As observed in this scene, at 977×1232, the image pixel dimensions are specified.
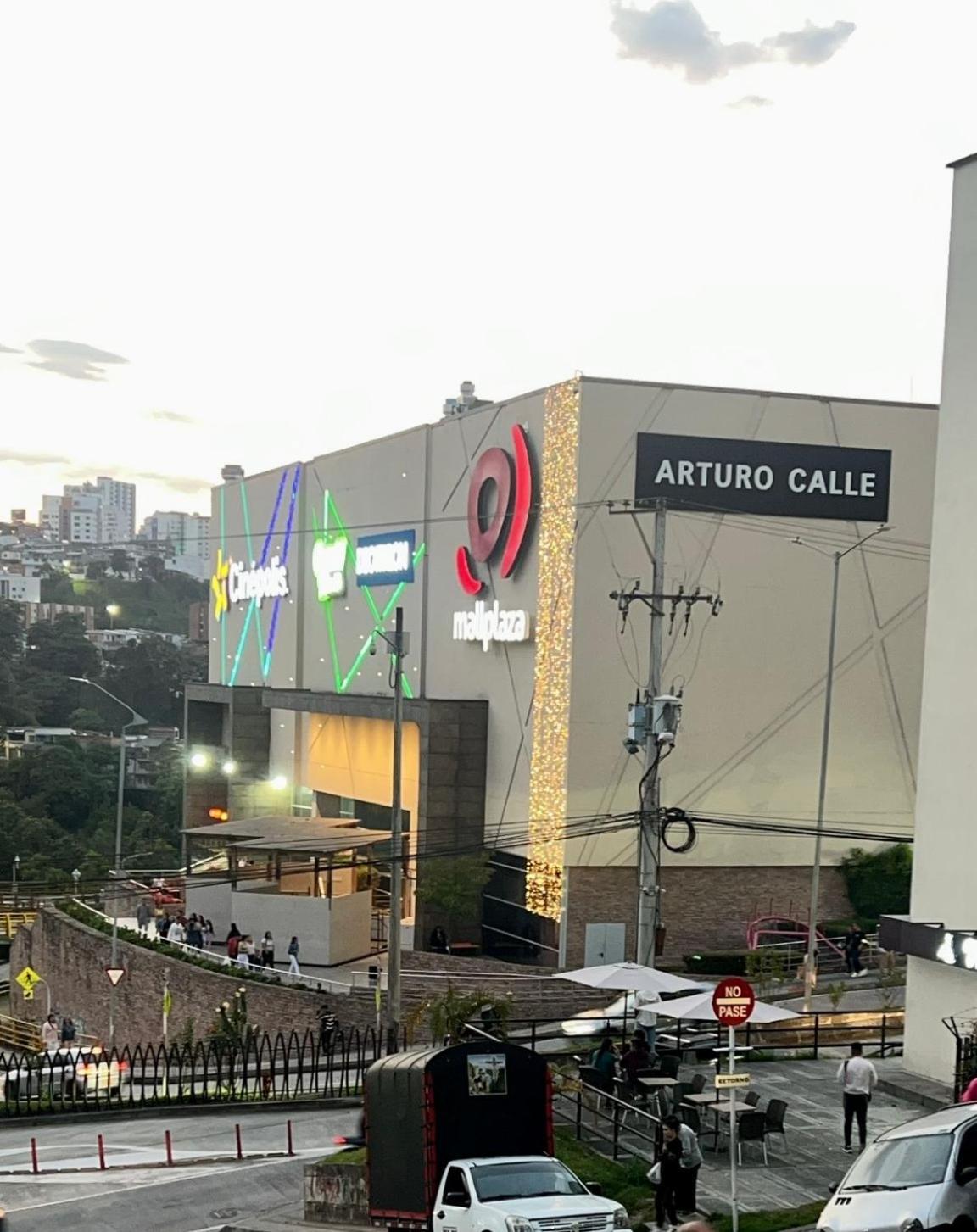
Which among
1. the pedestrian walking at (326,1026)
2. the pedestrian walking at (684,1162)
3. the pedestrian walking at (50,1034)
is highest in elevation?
the pedestrian walking at (684,1162)

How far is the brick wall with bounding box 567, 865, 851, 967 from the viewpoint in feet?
155

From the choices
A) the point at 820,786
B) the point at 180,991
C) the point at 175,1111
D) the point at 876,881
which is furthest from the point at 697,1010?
the point at 876,881

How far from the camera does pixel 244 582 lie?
79.2 m

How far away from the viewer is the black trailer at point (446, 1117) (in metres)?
18.4

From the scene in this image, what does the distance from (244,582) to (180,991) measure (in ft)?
115

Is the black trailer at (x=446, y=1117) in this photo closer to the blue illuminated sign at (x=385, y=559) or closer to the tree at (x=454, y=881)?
the tree at (x=454, y=881)

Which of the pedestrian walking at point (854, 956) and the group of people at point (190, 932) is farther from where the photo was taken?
the group of people at point (190, 932)

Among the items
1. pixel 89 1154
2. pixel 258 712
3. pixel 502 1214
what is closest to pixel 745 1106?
pixel 502 1214

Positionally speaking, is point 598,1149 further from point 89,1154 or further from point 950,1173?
point 89,1154

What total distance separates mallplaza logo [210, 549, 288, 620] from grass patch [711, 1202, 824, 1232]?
55.7 metres

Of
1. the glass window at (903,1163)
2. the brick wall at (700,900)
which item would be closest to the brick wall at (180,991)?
the brick wall at (700,900)

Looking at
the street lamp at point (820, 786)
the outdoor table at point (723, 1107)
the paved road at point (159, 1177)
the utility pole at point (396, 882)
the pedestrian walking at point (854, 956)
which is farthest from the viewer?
the pedestrian walking at point (854, 956)

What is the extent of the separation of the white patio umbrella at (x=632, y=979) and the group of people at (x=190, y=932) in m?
24.5

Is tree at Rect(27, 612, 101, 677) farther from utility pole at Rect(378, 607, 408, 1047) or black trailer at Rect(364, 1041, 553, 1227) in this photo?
black trailer at Rect(364, 1041, 553, 1227)
